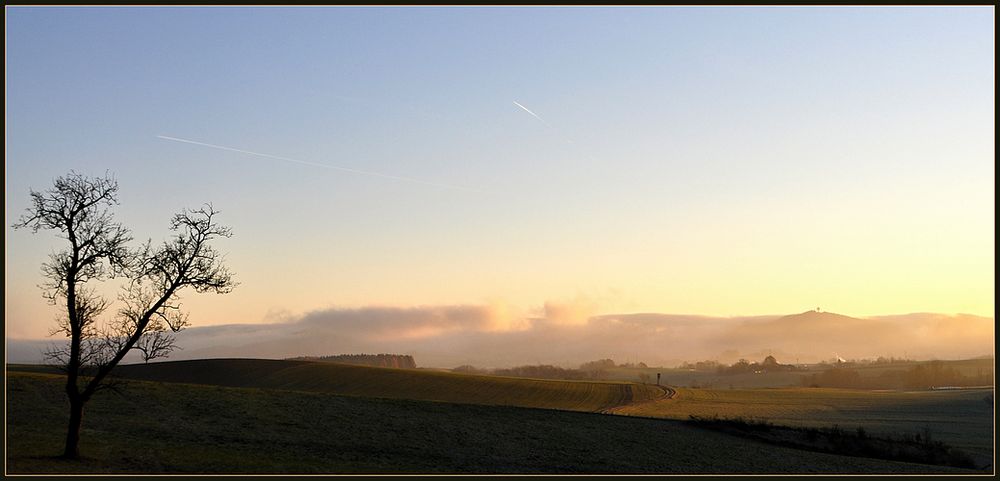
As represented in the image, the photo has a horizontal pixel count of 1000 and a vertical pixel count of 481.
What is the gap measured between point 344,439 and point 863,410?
74.4 m

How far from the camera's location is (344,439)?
3906cm

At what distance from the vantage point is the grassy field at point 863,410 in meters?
68.1

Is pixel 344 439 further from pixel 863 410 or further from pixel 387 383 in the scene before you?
pixel 863 410

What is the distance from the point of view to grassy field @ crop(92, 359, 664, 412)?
307 feet

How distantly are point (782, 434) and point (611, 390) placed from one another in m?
57.0

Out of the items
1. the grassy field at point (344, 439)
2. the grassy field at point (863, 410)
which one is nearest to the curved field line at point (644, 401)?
the grassy field at point (863, 410)

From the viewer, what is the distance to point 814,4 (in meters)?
32.8

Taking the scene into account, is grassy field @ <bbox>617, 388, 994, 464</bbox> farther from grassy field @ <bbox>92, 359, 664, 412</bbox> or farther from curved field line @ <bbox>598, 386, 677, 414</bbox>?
grassy field @ <bbox>92, 359, 664, 412</bbox>

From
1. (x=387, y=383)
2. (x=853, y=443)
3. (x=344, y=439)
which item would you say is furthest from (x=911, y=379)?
(x=344, y=439)

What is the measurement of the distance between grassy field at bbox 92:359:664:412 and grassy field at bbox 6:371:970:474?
38.9 metres

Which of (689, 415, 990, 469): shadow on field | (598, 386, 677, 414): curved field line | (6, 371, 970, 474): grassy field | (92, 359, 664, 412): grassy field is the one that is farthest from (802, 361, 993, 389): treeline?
(6, 371, 970, 474): grassy field

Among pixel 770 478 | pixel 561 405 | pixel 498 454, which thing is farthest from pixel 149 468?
pixel 561 405

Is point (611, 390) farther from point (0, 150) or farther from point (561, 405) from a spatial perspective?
point (0, 150)

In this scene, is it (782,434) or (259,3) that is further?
(782,434)
